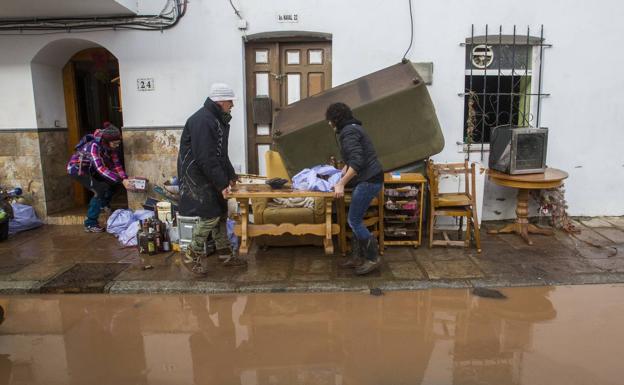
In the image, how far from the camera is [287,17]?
20.4 ft

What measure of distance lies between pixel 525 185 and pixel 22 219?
684cm

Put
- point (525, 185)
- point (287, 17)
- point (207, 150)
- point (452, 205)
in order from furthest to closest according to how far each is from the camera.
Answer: point (287, 17) → point (525, 185) → point (452, 205) → point (207, 150)

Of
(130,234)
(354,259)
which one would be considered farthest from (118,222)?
(354,259)

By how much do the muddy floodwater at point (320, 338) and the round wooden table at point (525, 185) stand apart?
60.8 inches

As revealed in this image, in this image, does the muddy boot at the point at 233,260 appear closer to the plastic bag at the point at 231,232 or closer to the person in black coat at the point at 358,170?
the plastic bag at the point at 231,232

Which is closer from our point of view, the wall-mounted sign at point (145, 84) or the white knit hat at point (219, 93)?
the white knit hat at point (219, 93)

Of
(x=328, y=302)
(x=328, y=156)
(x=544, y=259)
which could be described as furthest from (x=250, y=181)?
(x=544, y=259)

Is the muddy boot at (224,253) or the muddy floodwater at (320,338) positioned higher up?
the muddy boot at (224,253)

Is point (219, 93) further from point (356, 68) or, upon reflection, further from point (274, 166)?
point (356, 68)

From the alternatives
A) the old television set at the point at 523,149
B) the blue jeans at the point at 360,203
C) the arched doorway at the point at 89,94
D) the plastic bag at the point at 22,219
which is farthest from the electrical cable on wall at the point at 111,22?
the old television set at the point at 523,149

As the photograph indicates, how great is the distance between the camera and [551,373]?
3.02m

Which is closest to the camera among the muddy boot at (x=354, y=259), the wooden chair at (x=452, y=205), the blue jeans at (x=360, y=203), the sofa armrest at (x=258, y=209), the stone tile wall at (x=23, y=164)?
the blue jeans at (x=360, y=203)

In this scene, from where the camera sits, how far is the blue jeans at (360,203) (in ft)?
14.8

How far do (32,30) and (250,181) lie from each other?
154 inches
